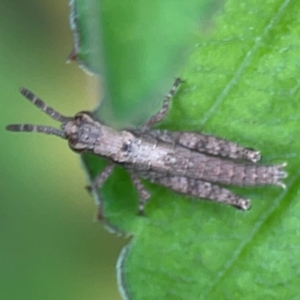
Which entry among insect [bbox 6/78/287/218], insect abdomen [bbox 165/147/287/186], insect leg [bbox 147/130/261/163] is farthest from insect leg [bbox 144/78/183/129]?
insect abdomen [bbox 165/147/287/186]

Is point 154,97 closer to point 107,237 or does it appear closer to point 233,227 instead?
point 233,227

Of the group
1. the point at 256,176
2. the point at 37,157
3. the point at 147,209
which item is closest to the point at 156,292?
the point at 147,209

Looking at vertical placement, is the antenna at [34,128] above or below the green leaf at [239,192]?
above

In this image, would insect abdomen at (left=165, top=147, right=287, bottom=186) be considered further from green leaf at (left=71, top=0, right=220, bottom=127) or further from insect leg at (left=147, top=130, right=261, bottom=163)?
green leaf at (left=71, top=0, right=220, bottom=127)

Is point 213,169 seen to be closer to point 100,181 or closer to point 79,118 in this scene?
point 100,181

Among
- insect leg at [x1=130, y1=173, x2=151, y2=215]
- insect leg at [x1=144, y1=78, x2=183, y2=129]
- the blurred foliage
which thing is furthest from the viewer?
the blurred foliage

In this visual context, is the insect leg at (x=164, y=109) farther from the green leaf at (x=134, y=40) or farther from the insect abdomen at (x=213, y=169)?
the insect abdomen at (x=213, y=169)

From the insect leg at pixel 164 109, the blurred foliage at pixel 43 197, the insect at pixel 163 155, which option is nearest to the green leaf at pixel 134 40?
the insect leg at pixel 164 109
